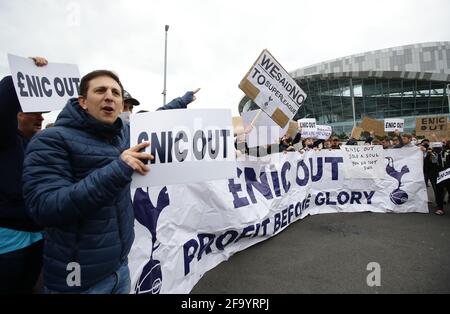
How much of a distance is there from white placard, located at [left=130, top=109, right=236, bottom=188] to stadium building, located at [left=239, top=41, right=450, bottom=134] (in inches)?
1868

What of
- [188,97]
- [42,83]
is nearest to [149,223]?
[188,97]

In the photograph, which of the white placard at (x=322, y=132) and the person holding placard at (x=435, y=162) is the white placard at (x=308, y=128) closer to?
the white placard at (x=322, y=132)

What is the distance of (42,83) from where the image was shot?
95.9 inches

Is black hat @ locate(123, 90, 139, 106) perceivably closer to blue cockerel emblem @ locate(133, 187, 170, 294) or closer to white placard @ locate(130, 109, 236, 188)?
blue cockerel emblem @ locate(133, 187, 170, 294)

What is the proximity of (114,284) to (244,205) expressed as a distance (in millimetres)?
2729

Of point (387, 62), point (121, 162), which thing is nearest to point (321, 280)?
point (121, 162)

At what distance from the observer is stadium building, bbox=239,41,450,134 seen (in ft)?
155

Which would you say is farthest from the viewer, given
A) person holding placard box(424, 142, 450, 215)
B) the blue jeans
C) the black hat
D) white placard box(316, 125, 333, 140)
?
white placard box(316, 125, 333, 140)

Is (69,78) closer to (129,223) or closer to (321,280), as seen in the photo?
(129,223)

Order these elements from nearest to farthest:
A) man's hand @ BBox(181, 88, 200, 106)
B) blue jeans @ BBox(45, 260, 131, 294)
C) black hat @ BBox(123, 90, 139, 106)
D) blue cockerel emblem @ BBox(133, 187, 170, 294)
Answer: blue jeans @ BBox(45, 260, 131, 294) → blue cockerel emblem @ BBox(133, 187, 170, 294) → man's hand @ BBox(181, 88, 200, 106) → black hat @ BBox(123, 90, 139, 106)

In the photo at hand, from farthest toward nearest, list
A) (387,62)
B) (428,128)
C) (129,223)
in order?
(387,62)
(428,128)
(129,223)

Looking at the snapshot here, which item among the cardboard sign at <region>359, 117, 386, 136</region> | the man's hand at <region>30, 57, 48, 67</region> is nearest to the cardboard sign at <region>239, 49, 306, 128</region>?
the man's hand at <region>30, 57, 48, 67</region>

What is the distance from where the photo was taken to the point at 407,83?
1871 inches
